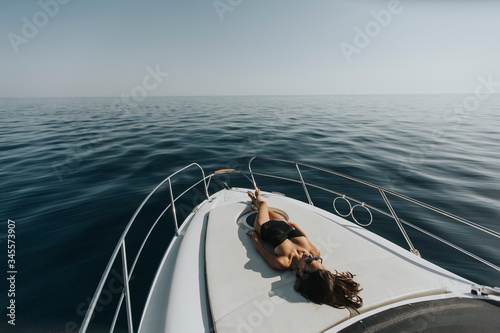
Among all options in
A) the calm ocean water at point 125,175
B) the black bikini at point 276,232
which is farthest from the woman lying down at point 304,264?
the calm ocean water at point 125,175

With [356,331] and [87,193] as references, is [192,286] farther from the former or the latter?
[87,193]

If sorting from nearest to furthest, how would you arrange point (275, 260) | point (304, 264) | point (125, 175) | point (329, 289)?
1. point (329, 289)
2. point (304, 264)
3. point (275, 260)
4. point (125, 175)

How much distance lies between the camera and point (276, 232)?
272 cm

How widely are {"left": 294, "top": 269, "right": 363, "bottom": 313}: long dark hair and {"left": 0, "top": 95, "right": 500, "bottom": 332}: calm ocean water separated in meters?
3.29

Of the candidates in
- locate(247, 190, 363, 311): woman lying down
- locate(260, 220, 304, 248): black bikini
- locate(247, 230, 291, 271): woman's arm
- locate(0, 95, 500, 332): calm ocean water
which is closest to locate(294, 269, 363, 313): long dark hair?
locate(247, 190, 363, 311): woman lying down

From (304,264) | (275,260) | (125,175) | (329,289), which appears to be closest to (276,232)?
(275,260)

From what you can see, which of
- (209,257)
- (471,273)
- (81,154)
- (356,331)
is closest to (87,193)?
(81,154)

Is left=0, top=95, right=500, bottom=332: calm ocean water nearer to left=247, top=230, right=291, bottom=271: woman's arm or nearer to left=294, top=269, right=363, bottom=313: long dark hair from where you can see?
left=247, top=230, right=291, bottom=271: woman's arm

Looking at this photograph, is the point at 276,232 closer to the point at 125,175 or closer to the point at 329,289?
the point at 329,289

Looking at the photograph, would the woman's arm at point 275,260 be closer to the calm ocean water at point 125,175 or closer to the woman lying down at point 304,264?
the woman lying down at point 304,264

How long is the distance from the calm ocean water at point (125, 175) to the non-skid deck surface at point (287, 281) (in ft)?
7.93

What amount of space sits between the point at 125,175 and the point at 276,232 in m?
6.33

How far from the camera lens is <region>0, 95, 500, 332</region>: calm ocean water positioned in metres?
3.40

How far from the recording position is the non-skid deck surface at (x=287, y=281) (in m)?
1.77
